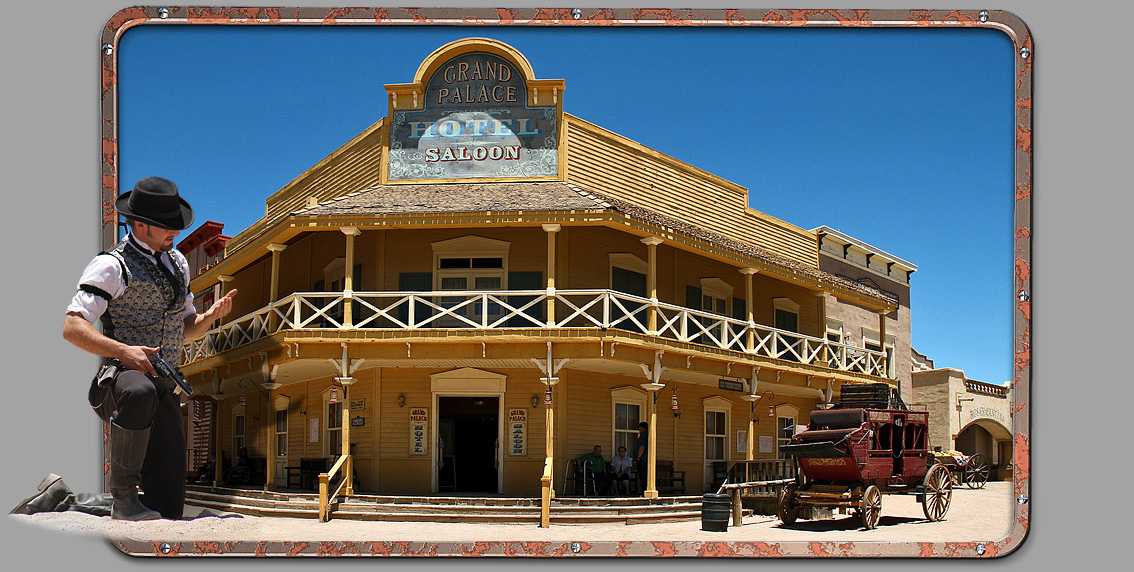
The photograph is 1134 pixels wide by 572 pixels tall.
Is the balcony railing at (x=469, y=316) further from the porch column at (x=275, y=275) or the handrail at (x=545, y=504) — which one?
the handrail at (x=545, y=504)

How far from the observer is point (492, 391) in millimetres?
19531

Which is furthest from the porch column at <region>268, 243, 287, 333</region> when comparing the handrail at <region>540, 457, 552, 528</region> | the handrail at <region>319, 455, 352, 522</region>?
the handrail at <region>540, 457, 552, 528</region>

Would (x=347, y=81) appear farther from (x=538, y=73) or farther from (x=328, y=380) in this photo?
(x=328, y=380)

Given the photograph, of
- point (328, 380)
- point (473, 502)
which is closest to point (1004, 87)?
point (473, 502)

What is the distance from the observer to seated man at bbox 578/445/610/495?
19031 millimetres

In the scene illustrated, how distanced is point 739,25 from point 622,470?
35.5ft

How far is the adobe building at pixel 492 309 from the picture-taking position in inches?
682

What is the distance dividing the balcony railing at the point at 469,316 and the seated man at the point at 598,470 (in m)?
2.49

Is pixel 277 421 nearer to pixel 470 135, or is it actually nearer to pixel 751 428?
pixel 470 135

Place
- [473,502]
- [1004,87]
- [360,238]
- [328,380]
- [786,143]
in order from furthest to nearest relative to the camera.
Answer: [360,238] → [328,380] → [473,502] → [786,143] → [1004,87]

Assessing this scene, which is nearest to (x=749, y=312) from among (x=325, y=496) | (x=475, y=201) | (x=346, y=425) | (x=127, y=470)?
(x=475, y=201)

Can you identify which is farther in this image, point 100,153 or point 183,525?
point 100,153

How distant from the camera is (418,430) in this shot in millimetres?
19578

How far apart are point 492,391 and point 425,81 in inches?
234
